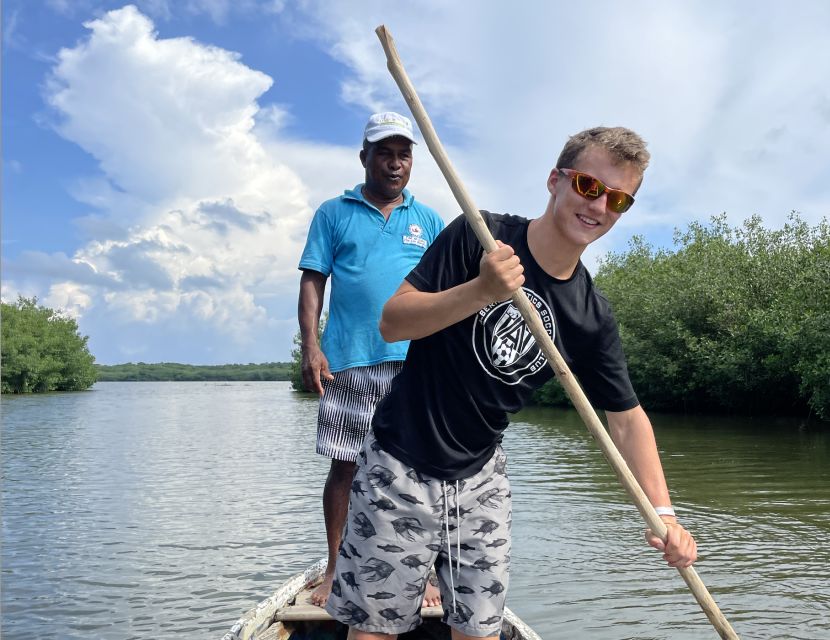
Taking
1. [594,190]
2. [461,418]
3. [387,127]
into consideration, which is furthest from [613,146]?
[387,127]

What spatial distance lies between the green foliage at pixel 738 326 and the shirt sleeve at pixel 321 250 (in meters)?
Answer: 21.6

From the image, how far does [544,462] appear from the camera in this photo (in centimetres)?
1695

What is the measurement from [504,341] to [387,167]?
1.84 m

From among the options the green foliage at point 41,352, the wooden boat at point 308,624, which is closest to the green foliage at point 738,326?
the wooden boat at point 308,624

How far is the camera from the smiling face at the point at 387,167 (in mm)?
3924

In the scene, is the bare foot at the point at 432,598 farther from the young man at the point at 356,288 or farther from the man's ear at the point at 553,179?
the man's ear at the point at 553,179

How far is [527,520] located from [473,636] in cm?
826

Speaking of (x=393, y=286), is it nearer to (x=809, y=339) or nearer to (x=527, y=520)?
(x=527, y=520)

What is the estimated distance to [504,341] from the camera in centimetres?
236

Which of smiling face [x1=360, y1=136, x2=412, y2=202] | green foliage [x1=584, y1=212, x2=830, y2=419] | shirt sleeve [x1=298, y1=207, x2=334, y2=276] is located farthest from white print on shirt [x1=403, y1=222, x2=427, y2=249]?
green foliage [x1=584, y1=212, x2=830, y2=419]

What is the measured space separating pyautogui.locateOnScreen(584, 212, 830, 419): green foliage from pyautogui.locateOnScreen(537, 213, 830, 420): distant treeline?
0.04 m

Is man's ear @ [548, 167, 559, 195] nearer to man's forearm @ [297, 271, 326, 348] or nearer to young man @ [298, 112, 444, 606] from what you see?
young man @ [298, 112, 444, 606]

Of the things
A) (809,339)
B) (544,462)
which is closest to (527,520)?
(544,462)

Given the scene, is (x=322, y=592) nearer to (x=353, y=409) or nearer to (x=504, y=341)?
(x=353, y=409)
